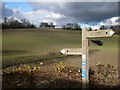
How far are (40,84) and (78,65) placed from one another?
5.91ft

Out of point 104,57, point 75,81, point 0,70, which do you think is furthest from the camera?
point 104,57

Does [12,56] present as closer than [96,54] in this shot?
Yes

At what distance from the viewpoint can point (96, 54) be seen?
634 centimetres

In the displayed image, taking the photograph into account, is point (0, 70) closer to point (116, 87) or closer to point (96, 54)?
point (116, 87)

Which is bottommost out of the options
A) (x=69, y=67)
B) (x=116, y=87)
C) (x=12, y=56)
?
(x=116, y=87)

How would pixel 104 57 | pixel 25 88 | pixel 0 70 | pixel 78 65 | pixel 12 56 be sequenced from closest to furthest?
pixel 25 88 → pixel 0 70 → pixel 12 56 → pixel 78 65 → pixel 104 57

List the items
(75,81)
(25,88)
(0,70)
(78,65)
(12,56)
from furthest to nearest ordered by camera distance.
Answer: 1. (78,65)
2. (12,56)
3. (0,70)
4. (75,81)
5. (25,88)

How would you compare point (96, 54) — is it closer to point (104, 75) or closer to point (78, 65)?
point (78, 65)

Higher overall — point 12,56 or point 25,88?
point 12,56

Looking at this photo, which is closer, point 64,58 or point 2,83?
point 2,83

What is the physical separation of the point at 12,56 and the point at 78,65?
2.00 meters

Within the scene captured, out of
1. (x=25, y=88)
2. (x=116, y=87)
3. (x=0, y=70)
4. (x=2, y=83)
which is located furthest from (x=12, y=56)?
(x=116, y=87)

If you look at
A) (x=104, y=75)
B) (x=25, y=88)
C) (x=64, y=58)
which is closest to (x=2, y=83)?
(x=25, y=88)

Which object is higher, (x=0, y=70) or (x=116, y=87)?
(x=0, y=70)
